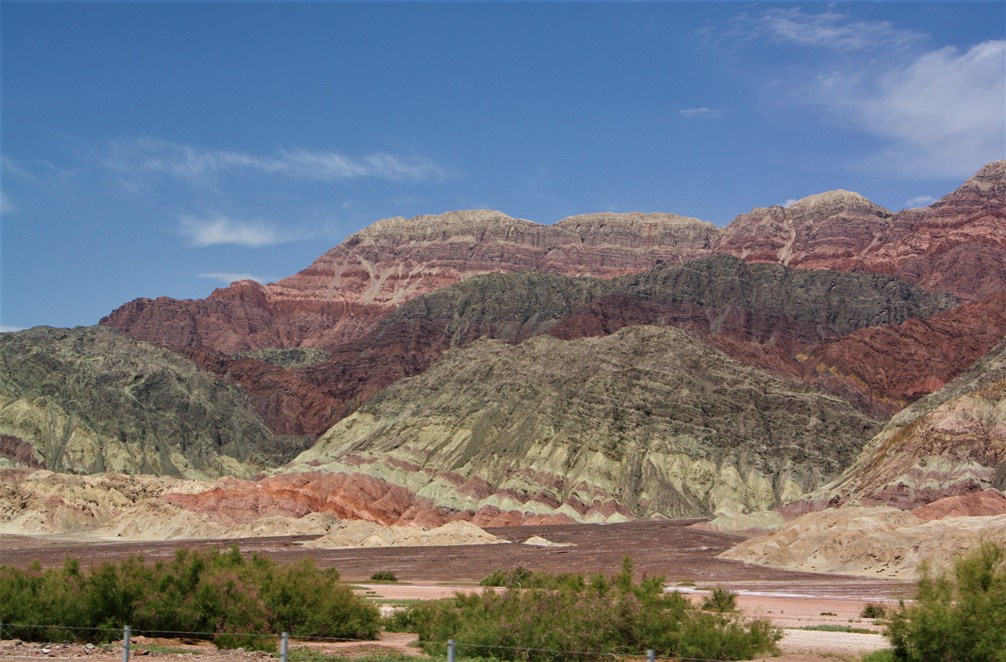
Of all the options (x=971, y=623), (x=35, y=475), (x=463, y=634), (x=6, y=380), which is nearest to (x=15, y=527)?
(x=35, y=475)

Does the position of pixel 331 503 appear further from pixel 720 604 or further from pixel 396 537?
pixel 720 604

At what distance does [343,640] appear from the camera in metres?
30.5

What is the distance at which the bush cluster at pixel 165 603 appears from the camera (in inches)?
1089

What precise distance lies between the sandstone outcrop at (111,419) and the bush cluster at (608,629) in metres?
138

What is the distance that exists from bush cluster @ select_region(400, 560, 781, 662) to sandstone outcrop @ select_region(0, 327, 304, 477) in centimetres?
13836

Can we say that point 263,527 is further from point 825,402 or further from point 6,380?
point 825,402

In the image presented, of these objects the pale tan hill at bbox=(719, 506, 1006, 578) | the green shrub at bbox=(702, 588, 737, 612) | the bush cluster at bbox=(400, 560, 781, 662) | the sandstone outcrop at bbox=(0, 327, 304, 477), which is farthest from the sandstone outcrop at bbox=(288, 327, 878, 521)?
the bush cluster at bbox=(400, 560, 781, 662)

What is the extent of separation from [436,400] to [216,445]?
140ft

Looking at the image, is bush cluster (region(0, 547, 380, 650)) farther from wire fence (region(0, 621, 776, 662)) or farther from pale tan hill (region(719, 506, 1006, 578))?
pale tan hill (region(719, 506, 1006, 578))

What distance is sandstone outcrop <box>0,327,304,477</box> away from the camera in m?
158

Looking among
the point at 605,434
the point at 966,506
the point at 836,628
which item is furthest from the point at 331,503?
the point at 836,628

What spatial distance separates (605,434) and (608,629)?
121568mm

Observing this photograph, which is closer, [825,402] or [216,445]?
[825,402]

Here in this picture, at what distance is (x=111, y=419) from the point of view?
170625 millimetres
